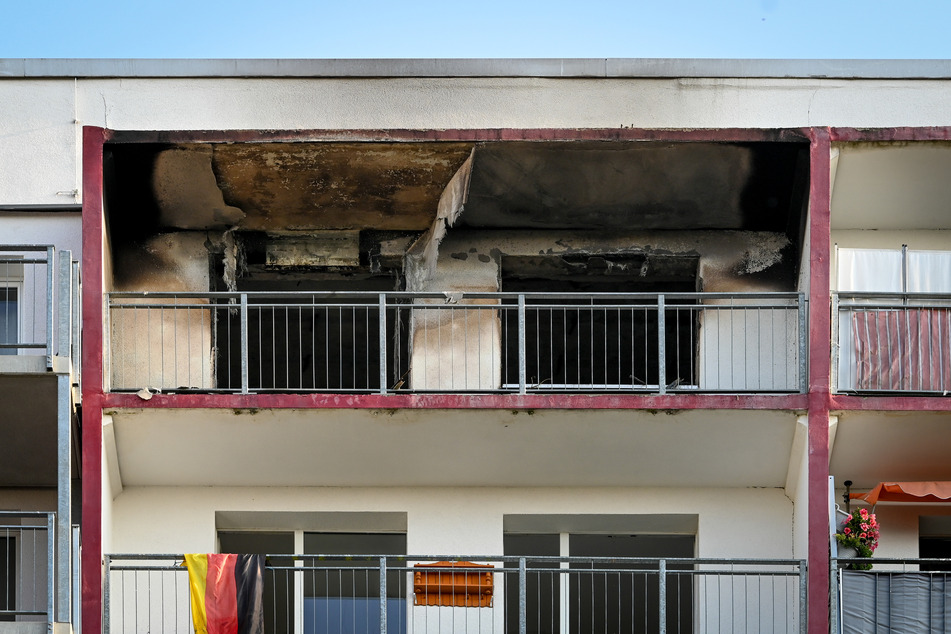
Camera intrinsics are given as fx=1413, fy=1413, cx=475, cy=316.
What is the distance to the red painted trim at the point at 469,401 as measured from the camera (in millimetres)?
15047

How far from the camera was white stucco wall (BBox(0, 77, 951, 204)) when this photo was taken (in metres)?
17.1

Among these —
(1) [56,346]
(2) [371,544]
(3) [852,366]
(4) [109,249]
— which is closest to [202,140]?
(4) [109,249]

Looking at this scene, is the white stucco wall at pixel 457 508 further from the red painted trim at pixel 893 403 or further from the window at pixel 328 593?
the red painted trim at pixel 893 403

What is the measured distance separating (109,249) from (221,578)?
394 centimetres

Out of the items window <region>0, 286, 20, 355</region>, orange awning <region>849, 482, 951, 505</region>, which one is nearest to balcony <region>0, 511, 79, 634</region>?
window <region>0, 286, 20, 355</region>

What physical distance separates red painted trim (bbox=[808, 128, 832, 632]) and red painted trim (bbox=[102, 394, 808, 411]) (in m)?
0.27

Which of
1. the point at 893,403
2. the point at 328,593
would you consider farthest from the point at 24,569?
the point at 893,403

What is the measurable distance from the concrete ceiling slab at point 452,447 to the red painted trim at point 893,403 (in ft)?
1.82

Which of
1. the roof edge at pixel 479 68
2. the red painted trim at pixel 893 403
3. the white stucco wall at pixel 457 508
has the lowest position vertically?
the white stucco wall at pixel 457 508

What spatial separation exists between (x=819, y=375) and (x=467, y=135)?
457 cm

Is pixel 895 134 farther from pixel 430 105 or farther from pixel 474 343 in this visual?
pixel 430 105

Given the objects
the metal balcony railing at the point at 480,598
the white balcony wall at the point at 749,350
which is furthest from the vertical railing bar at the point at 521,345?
the white balcony wall at the point at 749,350

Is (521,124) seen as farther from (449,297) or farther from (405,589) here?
(405,589)

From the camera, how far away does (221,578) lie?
14914 millimetres
